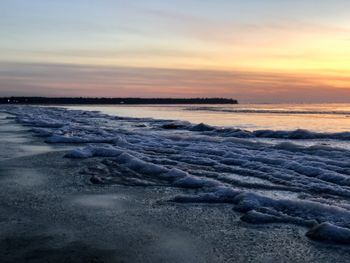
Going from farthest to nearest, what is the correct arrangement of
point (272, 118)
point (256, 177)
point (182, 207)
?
point (272, 118) < point (256, 177) < point (182, 207)

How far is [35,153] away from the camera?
42.1 ft

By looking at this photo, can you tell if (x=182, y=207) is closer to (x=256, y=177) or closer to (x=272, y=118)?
(x=256, y=177)

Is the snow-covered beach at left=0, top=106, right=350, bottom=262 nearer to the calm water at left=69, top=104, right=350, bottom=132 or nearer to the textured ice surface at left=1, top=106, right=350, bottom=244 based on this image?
the textured ice surface at left=1, top=106, right=350, bottom=244

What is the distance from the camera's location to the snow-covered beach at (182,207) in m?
4.67

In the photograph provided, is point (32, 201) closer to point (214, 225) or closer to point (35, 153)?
point (214, 225)

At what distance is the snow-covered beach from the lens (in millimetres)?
4668

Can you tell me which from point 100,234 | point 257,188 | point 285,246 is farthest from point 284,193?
point 100,234

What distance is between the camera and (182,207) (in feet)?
21.3

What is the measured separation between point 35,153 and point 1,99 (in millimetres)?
181551

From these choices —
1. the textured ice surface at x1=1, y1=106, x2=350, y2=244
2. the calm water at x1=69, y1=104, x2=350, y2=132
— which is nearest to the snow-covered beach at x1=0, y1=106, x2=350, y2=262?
the textured ice surface at x1=1, y1=106, x2=350, y2=244

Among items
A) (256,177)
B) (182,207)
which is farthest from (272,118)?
(182,207)

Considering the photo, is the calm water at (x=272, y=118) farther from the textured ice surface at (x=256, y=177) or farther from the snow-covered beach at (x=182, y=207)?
the snow-covered beach at (x=182, y=207)

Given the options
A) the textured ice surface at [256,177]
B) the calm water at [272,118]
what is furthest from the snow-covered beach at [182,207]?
the calm water at [272,118]

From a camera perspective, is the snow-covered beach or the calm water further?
the calm water
